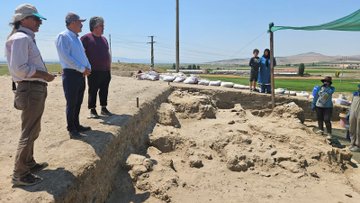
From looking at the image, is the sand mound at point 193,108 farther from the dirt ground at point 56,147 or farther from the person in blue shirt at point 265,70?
the person in blue shirt at point 265,70

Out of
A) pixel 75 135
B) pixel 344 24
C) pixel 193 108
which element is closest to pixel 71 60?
pixel 75 135

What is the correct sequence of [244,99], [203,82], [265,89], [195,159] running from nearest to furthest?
1. [195,159]
2. [244,99]
3. [265,89]
4. [203,82]

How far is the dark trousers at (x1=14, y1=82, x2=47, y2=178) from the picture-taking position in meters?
3.23

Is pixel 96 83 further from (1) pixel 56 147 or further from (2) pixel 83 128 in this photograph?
(1) pixel 56 147

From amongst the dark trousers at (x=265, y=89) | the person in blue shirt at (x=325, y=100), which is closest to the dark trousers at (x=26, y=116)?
the person in blue shirt at (x=325, y=100)

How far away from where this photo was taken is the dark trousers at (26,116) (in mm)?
3229

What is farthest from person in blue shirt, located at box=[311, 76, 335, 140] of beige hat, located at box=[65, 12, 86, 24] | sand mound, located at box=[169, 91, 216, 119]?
beige hat, located at box=[65, 12, 86, 24]

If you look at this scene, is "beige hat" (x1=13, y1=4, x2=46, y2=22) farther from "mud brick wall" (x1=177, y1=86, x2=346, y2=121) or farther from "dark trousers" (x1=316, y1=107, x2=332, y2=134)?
"mud brick wall" (x1=177, y1=86, x2=346, y2=121)

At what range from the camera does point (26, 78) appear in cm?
323

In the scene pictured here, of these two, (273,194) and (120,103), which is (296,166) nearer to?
(273,194)

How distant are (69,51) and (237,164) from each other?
3605 millimetres

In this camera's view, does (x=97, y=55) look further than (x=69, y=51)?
Yes

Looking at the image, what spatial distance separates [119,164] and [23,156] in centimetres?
219

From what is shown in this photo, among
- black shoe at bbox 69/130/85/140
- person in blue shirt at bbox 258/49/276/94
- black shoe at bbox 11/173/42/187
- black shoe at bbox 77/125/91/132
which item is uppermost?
person in blue shirt at bbox 258/49/276/94
